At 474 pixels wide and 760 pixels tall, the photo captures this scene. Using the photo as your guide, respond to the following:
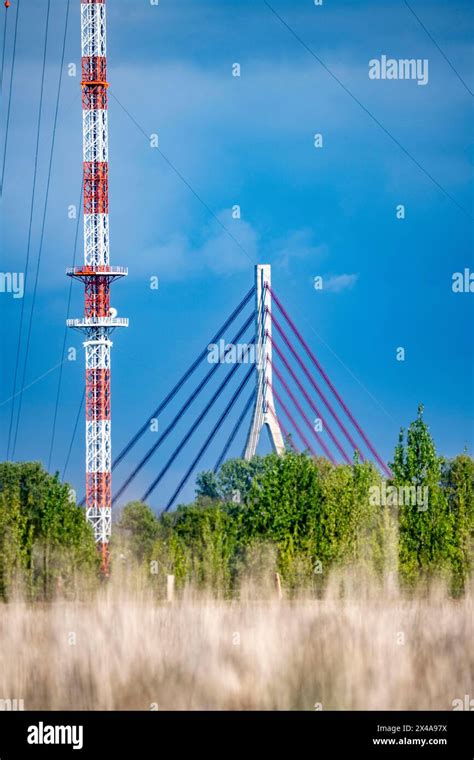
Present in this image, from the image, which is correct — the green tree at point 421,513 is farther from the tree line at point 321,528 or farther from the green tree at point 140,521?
the green tree at point 140,521

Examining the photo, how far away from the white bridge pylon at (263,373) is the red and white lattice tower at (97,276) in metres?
15.7

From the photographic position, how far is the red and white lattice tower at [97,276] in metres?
43.3

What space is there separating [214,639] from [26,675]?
189 centimetres

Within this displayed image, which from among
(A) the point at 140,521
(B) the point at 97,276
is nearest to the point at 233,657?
(B) the point at 97,276

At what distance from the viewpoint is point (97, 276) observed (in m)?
45.3

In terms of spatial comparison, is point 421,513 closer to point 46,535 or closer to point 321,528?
point 321,528

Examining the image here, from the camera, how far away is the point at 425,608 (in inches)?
643

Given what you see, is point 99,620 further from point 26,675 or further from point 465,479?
point 465,479

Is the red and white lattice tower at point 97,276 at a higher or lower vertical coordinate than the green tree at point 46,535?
higher

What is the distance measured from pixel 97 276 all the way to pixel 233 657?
31415mm

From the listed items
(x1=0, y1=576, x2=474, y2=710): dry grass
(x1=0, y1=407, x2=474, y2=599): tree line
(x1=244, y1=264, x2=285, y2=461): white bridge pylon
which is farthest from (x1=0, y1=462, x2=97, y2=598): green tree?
(x1=244, y1=264, x2=285, y2=461): white bridge pylon

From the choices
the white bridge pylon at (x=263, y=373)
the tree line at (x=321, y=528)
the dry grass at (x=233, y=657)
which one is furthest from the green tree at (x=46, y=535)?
the white bridge pylon at (x=263, y=373)
